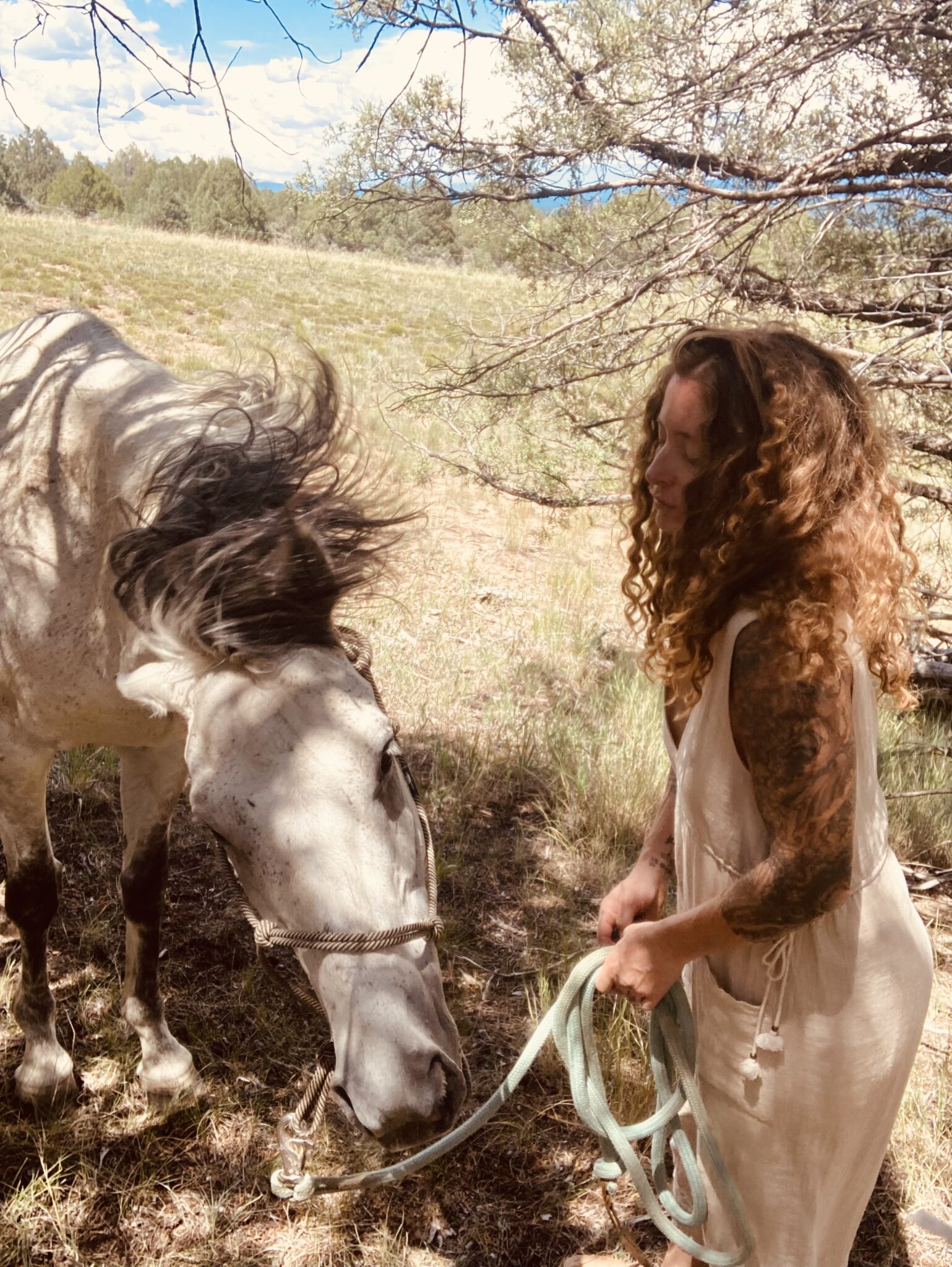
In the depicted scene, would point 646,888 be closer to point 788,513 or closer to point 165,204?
point 788,513

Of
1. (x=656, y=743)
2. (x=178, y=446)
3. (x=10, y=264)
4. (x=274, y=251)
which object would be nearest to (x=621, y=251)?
(x=656, y=743)

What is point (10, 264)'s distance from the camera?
16.2 m

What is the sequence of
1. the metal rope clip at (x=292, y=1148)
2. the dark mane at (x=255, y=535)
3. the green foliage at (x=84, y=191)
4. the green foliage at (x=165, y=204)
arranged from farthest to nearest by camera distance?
the green foliage at (x=84, y=191) → the green foliage at (x=165, y=204) → the dark mane at (x=255, y=535) → the metal rope clip at (x=292, y=1148)

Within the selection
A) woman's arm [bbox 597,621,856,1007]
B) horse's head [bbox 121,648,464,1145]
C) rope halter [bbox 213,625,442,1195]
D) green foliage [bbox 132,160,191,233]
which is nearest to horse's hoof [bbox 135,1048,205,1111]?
rope halter [bbox 213,625,442,1195]

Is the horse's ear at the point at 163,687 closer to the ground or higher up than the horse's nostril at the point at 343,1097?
higher up

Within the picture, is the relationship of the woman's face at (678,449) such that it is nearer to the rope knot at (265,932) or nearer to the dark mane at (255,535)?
the dark mane at (255,535)

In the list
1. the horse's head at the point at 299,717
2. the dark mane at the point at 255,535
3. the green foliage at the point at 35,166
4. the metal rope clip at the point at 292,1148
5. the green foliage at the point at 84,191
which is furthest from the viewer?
the green foliage at the point at 84,191

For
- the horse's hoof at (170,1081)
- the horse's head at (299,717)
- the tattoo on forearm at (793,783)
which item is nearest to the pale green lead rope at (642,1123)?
the horse's head at (299,717)

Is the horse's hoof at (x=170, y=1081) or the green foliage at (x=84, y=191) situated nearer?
the horse's hoof at (x=170, y=1081)

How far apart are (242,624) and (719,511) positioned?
86cm

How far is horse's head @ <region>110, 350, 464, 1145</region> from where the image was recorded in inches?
56.3

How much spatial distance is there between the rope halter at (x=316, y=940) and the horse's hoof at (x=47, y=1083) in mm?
1116

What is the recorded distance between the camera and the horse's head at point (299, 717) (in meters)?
1.43

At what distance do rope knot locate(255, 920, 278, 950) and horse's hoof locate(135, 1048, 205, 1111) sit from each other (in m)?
1.40
